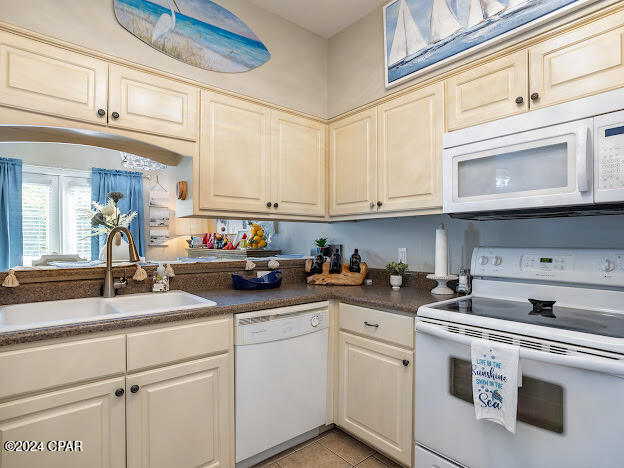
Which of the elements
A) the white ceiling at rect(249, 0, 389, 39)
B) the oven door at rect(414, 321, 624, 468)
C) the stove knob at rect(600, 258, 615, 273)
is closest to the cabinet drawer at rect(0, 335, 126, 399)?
the oven door at rect(414, 321, 624, 468)

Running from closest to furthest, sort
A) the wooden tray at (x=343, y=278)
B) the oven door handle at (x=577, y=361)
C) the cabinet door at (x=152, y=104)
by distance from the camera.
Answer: the oven door handle at (x=577, y=361)
the cabinet door at (x=152, y=104)
the wooden tray at (x=343, y=278)

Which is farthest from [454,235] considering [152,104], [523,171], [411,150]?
[152,104]

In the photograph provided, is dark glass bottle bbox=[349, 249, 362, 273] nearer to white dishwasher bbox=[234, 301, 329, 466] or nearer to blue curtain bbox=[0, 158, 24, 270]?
white dishwasher bbox=[234, 301, 329, 466]

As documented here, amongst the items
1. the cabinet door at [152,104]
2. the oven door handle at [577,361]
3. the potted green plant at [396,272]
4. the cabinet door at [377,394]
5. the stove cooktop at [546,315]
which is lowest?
the cabinet door at [377,394]

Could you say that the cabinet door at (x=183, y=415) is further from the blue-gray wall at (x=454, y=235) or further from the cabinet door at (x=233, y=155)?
the blue-gray wall at (x=454, y=235)

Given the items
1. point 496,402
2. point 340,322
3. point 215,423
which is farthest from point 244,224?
point 496,402

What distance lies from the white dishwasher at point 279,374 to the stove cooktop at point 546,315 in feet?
2.35

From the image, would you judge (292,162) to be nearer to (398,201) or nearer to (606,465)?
(398,201)

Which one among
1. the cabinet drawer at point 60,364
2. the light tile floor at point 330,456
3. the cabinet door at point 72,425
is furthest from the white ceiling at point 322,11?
the light tile floor at point 330,456

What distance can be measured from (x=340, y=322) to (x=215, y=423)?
83 centimetres

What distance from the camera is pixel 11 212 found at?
3699 millimetres

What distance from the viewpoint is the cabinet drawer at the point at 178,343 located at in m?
1.36

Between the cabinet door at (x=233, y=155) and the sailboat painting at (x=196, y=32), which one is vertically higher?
the sailboat painting at (x=196, y=32)

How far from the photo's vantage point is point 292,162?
2.38 meters
